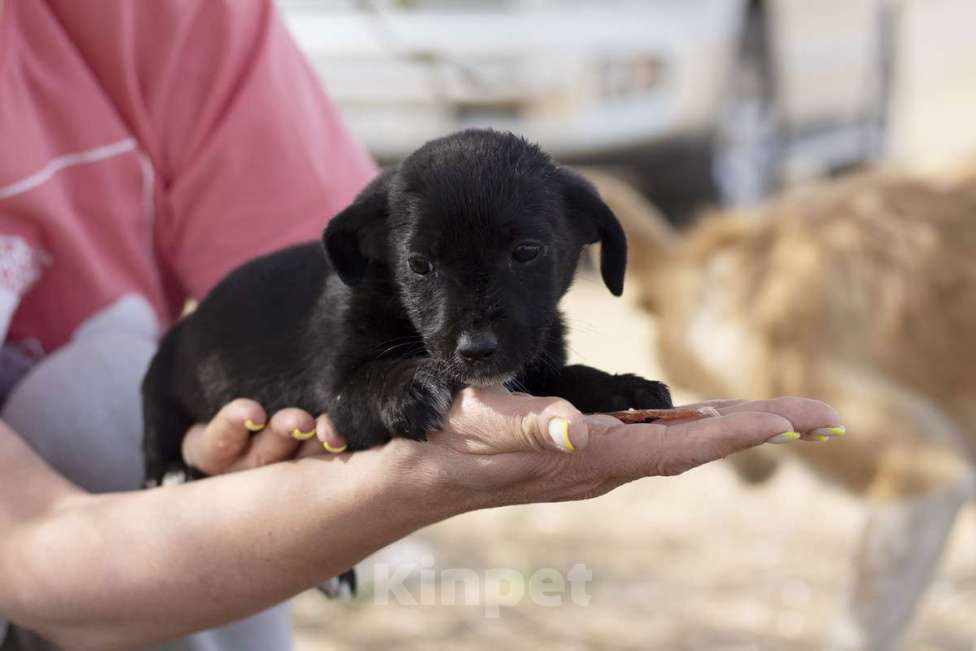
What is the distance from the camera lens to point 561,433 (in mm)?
1279

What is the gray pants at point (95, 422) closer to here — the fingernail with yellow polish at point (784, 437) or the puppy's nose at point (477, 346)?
the puppy's nose at point (477, 346)

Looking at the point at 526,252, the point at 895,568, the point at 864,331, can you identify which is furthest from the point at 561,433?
the point at 864,331

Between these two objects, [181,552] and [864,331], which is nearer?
[181,552]

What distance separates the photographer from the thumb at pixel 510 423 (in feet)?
4.22

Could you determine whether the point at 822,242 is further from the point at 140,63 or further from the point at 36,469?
the point at 36,469

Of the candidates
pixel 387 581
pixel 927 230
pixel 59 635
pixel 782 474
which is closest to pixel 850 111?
pixel 782 474

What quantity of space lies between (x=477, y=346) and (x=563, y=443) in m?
0.16

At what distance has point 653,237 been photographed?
13.3 ft

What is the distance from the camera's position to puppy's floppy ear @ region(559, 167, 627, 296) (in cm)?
158

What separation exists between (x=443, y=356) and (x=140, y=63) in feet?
3.89

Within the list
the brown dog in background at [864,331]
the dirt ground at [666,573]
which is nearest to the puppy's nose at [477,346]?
the brown dog in background at [864,331]

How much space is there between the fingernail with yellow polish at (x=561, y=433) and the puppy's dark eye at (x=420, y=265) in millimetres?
270

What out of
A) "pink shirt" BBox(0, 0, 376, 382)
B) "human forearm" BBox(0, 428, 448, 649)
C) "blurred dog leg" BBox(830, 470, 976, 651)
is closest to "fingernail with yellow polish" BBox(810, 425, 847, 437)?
"human forearm" BBox(0, 428, 448, 649)

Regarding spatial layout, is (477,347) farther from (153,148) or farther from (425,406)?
(153,148)
